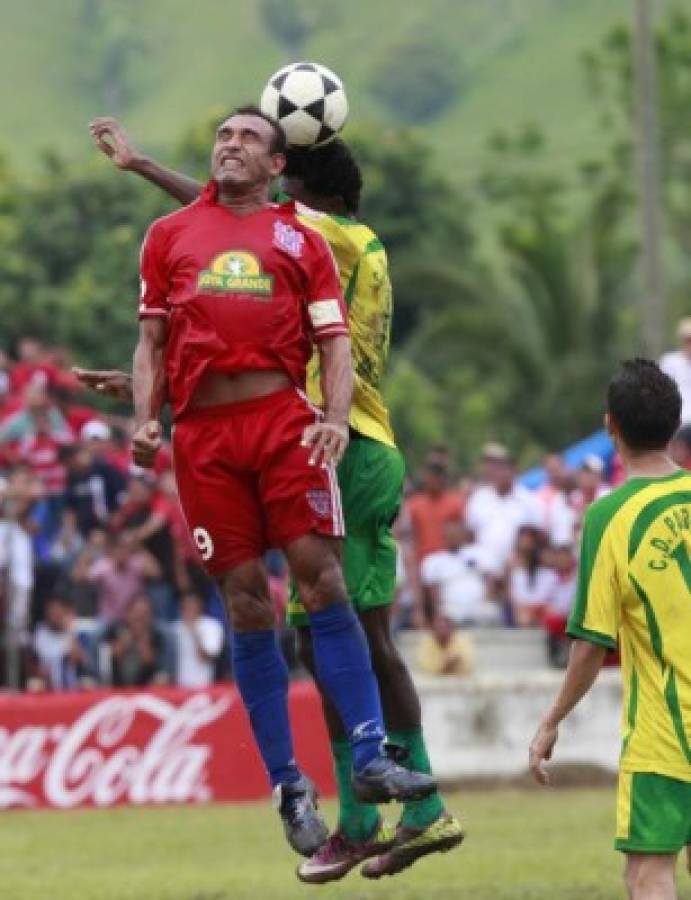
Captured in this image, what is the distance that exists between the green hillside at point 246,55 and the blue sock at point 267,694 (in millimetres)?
109310

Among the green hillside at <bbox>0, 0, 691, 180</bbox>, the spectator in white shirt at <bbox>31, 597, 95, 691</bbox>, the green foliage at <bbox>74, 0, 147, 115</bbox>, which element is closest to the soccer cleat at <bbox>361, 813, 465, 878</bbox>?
the spectator in white shirt at <bbox>31, 597, 95, 691</bbox>

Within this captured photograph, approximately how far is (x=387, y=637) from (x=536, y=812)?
7.50 metres

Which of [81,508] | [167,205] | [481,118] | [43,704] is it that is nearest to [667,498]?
[43,704]

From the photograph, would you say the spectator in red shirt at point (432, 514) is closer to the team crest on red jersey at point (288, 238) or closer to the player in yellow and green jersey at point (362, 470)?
the player in yellow and green jersey at point (362, 470)

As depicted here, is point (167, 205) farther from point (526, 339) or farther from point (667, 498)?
point (667, 498)

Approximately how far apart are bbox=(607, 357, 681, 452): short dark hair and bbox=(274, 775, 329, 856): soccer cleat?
2.28 metres

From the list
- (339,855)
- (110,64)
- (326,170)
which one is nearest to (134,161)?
(326,170)

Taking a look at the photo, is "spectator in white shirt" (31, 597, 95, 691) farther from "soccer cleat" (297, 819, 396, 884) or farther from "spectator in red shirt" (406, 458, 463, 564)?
"soccer cleat" (297, 819, 396, 884)

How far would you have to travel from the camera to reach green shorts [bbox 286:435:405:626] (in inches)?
432

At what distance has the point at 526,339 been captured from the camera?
41.9 meters

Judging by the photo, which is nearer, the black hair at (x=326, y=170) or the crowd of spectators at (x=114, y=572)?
the black hair at (x=326, y=170)

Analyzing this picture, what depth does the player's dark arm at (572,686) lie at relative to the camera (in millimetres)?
9008

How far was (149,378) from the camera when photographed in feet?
33.8

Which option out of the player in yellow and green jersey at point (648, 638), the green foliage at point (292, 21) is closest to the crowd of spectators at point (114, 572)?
the player in yellow and green jersey at point (648, 638)
